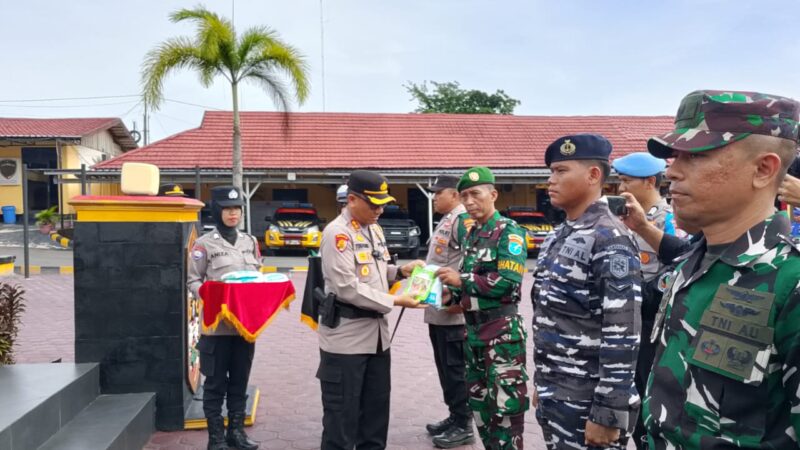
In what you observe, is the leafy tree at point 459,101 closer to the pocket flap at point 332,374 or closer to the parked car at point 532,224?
the parked car at point 532,224

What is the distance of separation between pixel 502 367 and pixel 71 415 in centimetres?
273

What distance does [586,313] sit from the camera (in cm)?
245

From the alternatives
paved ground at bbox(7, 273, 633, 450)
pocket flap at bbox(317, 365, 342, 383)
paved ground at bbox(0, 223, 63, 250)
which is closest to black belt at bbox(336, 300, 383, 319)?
pocket flap at bbox(317, 365, 342, 383)

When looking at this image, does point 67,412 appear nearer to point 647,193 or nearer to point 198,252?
point 198,252

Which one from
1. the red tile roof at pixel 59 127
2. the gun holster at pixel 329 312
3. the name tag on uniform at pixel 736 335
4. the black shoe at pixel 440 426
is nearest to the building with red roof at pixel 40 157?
the red tile roof at pixel 59 127

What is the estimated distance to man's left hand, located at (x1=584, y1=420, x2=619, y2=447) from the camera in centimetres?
223

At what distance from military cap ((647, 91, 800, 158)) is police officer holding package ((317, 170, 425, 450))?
216 centimetres

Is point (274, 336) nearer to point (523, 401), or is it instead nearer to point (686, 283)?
point (523, 401)

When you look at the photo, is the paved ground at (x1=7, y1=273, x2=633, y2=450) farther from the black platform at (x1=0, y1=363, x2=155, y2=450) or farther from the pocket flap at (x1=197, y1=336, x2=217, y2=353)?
the pocket flap at (x1=197, y1=336, x2=217, y2=353)

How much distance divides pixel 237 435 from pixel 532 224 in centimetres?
1490

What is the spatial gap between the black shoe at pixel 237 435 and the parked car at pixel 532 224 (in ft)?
44.1

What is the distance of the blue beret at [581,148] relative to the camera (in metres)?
2.59

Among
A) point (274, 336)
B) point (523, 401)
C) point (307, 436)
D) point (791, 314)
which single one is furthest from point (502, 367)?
point (274, 336)

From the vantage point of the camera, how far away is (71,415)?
358cm
